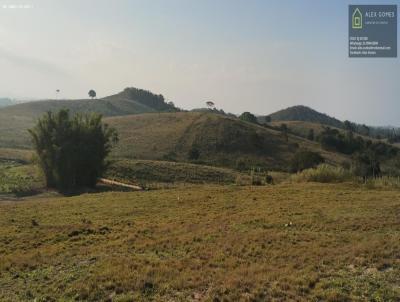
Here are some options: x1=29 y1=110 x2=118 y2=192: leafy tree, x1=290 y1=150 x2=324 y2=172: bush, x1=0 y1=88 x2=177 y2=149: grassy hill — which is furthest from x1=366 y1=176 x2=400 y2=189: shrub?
x1=0 y1=88 x2=177 y2=149: grassy hill

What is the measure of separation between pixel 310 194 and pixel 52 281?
17199 millimetres

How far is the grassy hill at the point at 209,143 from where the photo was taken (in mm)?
73375

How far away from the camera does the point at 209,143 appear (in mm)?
80875

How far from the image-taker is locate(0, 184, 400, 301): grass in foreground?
8.59m

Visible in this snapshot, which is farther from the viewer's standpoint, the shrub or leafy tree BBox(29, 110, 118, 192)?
leafy tree BBox(29, 110, 118, 192)

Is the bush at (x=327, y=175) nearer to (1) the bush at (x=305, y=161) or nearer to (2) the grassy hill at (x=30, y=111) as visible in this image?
(1) the bush at (x=305, y=161)

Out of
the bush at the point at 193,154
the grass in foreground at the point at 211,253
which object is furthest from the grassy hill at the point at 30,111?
the grass in foreground at the point at 211,253

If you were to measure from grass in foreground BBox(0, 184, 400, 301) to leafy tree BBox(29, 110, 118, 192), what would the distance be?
19.1 metres

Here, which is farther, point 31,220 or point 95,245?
point 31,220

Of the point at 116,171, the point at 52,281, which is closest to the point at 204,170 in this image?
the point at 116,171

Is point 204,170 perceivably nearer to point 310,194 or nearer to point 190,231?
point 310,194

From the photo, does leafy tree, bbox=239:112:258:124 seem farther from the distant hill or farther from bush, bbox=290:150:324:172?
bush, bbox=290:150:324:172

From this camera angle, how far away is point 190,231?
14.7 meters

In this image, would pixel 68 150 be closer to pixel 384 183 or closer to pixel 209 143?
pixel 384 183
